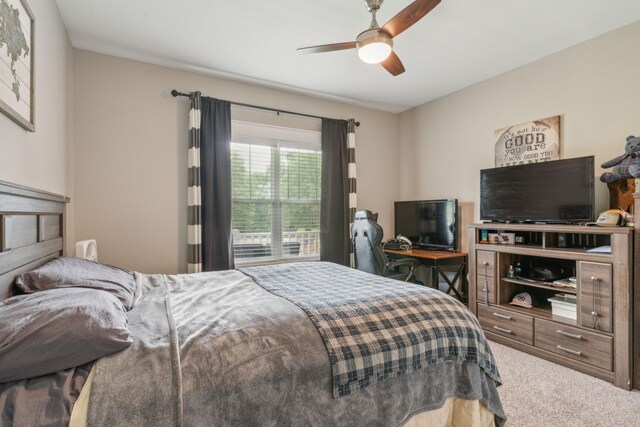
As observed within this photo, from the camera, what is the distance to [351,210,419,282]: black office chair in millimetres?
3191

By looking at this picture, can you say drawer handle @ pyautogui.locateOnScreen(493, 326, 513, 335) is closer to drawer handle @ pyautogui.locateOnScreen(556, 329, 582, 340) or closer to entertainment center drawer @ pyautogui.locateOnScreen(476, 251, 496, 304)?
entertainment center drawer @ pyautogui.locateOnScreen(476, 251, 496, 304)

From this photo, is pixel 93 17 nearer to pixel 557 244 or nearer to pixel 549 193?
pixel 549 193

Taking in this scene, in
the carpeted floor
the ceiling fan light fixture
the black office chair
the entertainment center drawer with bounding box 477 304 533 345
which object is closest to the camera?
the carpeted floor

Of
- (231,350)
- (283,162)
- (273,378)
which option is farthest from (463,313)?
(283,162)

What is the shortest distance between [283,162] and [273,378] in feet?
10.0

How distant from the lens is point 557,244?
278cm

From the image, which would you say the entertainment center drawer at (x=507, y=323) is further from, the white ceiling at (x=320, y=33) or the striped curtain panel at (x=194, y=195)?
the striped curtain panel at (x=194, y=195)

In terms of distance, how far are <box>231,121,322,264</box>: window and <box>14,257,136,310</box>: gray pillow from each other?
5.90ft

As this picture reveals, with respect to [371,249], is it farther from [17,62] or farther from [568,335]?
[17,62]

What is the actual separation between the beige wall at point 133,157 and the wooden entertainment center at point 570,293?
304cm

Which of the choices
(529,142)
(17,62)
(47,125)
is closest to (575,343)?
(529,142)

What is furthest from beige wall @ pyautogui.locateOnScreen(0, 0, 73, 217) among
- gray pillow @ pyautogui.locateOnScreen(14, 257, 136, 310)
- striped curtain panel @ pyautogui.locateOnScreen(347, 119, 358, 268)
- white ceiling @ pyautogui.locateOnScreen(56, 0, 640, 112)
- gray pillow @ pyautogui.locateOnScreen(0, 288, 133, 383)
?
striped curtain panel @ pyautogui.locateOnScreen(347, 119, 358, 268)

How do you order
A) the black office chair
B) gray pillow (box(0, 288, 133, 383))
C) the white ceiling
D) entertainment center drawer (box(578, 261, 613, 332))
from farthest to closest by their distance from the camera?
the black office chair < the white ceiling < entertainment center drawer (box(578, 261, 613, 332)) < gray pillow (box(0, 288, 133, 383))

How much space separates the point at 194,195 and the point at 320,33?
192cm
